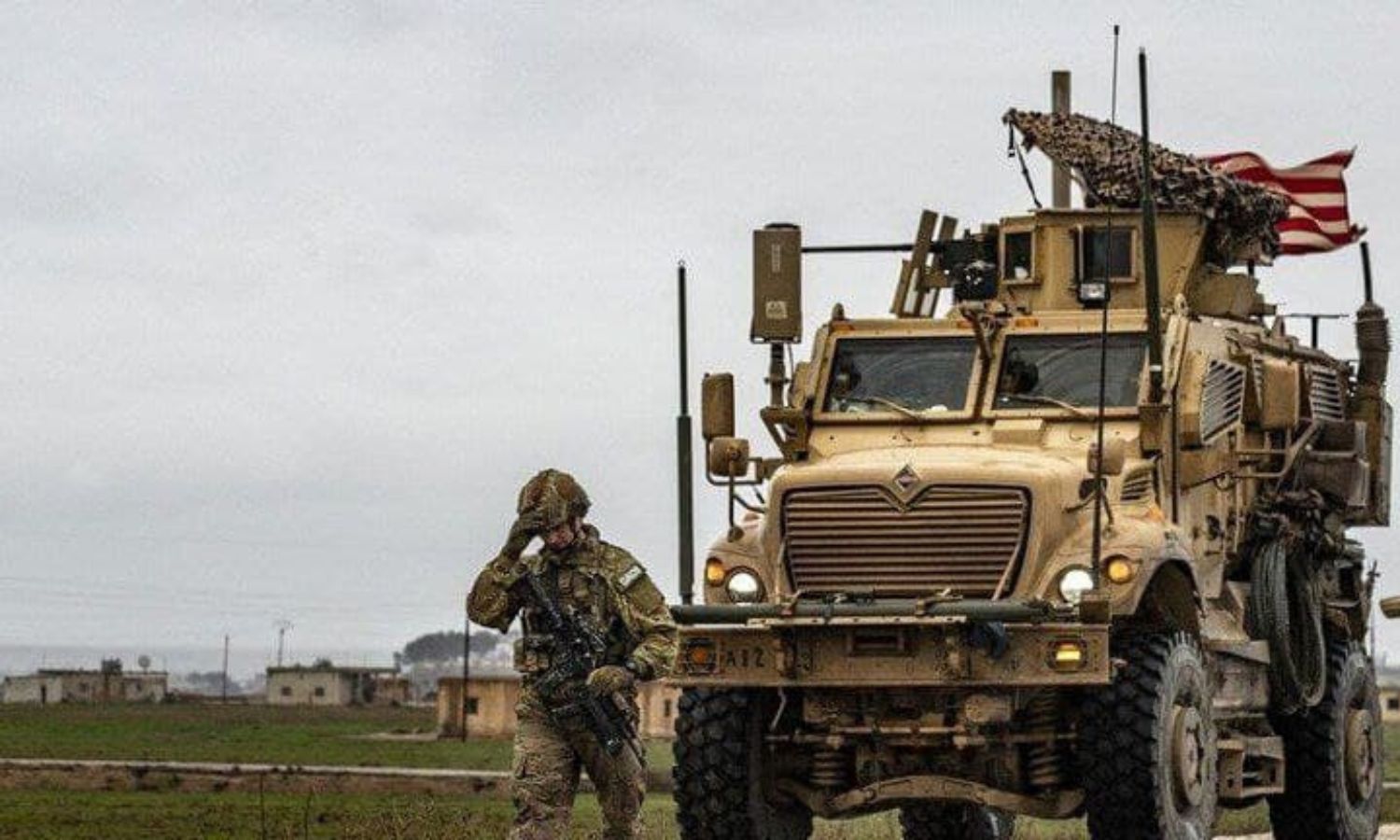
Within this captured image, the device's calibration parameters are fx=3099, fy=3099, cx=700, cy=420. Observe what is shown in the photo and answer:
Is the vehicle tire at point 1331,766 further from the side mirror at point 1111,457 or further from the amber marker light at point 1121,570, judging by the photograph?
the amber marker light at point 1121,570

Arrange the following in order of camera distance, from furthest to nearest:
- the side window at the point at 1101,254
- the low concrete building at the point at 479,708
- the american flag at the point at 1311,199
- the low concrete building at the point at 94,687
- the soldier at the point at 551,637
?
the low concrete building at the point at 94,687, the low concrete building at the point at 479,708, the american flag at the point at 1311,199, the side window at the point at 1101,254, the soldier at the point at 551,637

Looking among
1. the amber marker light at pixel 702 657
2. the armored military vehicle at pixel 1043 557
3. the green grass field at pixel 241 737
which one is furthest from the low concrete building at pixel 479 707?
the amber marker light at pixel 702 657

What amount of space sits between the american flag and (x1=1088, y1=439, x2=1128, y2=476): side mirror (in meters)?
9.35

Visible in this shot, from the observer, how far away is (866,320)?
18.8 metres

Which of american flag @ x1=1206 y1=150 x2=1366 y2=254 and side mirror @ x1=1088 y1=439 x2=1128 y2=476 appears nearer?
side mirror @ x1=1088 y1=439 x2=1128 y2=476

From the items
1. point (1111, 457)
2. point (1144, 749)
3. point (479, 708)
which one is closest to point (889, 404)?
point (1111, 457)

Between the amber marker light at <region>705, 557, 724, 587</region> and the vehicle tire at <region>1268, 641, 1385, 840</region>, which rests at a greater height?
the amber marker light at <region>705, 557, 724, 587</region>

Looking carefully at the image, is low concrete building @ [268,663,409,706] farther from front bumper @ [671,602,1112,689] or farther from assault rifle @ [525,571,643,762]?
assault rifle @ [525,571,643,762]

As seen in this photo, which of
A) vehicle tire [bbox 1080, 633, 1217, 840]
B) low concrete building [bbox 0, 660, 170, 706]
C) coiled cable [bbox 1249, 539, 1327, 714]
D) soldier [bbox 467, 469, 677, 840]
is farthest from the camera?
low concrete building [bbox 0, 660, 170, 706]

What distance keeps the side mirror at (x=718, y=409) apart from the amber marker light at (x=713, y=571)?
942 mm

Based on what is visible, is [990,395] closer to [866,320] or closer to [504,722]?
[866,320]

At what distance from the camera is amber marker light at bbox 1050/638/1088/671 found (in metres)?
15.9

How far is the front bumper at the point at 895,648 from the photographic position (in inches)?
627

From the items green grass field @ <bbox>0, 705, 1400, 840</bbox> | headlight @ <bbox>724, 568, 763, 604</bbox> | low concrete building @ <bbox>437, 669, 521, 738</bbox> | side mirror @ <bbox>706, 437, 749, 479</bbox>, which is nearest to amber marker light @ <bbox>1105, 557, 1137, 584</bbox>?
headlight @ <bbox>724, 568, 763, 604</bbox>
